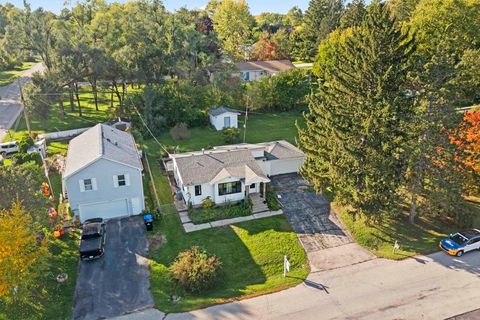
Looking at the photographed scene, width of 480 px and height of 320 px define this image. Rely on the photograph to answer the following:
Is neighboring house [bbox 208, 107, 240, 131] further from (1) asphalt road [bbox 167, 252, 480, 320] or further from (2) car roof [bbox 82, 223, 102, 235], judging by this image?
(1) asphalt road [bbox 167, 252, 480, 320]

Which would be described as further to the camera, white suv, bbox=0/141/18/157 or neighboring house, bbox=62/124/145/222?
white suv, bbox=0/141/18/157

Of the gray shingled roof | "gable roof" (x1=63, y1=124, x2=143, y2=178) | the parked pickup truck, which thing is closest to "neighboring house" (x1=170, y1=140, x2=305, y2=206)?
the gray shingled roof

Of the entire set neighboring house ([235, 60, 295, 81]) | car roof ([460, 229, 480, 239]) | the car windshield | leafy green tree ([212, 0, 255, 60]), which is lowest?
the car windshield

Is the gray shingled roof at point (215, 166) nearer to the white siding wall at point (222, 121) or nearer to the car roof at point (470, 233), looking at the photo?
the car roof at point (470, 233)

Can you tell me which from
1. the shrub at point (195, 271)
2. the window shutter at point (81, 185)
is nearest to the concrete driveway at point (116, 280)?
the shrub at point (195, 271)

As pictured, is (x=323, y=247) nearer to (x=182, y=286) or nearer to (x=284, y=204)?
(x=284, y=204)

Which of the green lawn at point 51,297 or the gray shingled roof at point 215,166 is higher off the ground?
the gray shingled roof at point 215,166
